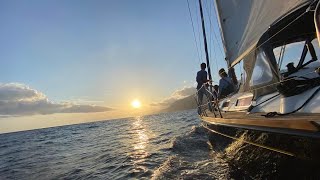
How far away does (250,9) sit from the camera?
24.1 ft

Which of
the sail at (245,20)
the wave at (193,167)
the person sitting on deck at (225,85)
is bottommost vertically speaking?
the wave at (193,167)

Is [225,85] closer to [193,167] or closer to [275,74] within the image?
[193,167]

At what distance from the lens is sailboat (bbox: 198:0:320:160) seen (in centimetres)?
431

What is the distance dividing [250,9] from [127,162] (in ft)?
23.9

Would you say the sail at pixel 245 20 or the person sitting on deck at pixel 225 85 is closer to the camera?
the sail at pixel 245 20

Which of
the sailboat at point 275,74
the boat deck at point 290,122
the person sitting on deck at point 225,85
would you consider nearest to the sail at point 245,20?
the sailboat at point 275,74

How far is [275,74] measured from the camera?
20.7 ft

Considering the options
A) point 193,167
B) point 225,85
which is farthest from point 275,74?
point 225,85

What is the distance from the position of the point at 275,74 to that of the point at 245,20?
2.02 meters

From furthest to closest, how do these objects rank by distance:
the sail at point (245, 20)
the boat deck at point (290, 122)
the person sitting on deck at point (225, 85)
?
1. the person sitting on deck at point (225, 85)
2. the sail at point (245, 20)
3. the boat deck at point (290, 122)

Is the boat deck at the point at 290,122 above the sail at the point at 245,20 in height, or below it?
below

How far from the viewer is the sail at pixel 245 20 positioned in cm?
621

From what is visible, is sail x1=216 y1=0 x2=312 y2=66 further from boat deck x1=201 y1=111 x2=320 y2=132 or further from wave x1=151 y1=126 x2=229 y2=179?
wave x1=151 y1=126 x2=229 y2=179

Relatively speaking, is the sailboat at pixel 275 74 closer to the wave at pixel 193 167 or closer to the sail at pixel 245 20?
the sail at pixel 245 20
